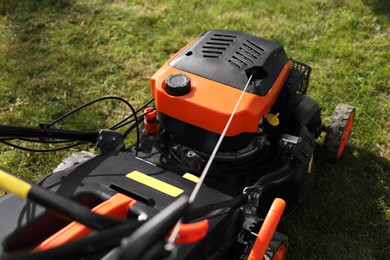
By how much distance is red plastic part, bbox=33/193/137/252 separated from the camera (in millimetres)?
1284

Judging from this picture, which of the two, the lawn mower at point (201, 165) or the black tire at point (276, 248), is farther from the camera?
the black tire at point (276, 248)

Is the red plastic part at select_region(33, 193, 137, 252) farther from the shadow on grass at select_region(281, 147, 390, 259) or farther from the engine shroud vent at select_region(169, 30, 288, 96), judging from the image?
the shadow on grass at select_region(281, 147, 390, 259)

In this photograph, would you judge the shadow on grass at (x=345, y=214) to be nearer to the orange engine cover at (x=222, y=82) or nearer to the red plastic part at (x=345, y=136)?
the red plastic part at (x=345, y=136)

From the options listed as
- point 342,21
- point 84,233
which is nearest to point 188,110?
point 84,233

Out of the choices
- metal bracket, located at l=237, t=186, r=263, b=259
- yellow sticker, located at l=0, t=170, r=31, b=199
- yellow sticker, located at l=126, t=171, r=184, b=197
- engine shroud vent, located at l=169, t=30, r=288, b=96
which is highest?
engine shroud vent, located at l=169, t=30, r=288, b=96

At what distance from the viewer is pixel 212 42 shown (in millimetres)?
1913

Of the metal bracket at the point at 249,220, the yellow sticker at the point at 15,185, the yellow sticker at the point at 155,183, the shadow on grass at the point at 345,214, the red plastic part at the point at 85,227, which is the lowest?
the shadow on grass at the point at 345,214


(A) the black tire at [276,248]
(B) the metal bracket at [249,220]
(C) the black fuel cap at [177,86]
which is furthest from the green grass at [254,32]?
(C) the black fuel cap at [177,86]

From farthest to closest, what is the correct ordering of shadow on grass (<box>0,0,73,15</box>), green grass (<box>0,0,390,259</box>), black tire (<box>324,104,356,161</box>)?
shadow on grass (<box>0,0,73,15</box>)
black tire (<box>324,104,356,161</box>)
green grass (<box>0,0,390,259</box>)

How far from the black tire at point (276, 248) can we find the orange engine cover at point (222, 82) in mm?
439

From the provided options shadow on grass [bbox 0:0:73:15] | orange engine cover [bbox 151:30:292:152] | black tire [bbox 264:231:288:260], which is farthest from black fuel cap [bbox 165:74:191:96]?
shadow on grass [bbox 0:0:73:15]

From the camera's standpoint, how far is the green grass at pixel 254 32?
2162 mm

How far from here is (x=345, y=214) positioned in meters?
2.17

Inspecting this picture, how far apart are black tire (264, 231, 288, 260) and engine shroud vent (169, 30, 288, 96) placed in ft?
1.83
